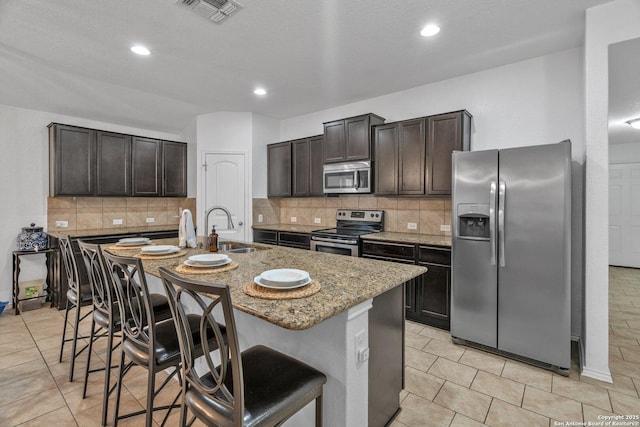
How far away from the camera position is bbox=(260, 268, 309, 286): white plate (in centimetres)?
137

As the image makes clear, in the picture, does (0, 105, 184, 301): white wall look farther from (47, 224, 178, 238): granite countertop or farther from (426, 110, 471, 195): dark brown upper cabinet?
(426, 110, 471, 195): dark brown upper cabinet

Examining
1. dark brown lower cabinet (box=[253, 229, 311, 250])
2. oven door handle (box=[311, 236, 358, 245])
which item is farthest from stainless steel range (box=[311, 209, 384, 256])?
dark brown lower cabinet (box=[253, 229, 311, 250])

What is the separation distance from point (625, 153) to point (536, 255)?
5.71m

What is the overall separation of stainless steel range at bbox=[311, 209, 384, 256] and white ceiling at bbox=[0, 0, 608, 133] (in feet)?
5.21

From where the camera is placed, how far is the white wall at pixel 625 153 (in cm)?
585

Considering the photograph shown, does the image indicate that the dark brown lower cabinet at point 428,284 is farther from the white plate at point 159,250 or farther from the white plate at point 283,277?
the white plate at point 159,250

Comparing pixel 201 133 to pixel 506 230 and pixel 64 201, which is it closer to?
pixel 64 201

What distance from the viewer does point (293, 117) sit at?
516cm

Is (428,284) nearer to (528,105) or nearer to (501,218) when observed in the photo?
(501,218)

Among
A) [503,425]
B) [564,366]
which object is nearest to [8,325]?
[503,425]

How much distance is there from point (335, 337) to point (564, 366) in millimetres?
2091

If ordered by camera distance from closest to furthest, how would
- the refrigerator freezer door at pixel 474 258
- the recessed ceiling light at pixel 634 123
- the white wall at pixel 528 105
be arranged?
1. the refrigerator freezer door at pixel 474 258
2. the white wall at pixel 528 105
3. the recessed ceiling light at pixel 634 123

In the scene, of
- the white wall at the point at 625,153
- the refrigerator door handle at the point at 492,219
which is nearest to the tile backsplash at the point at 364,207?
the refrigerator door handle at the point at 492,219

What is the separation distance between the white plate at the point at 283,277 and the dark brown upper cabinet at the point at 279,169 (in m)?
3.33
